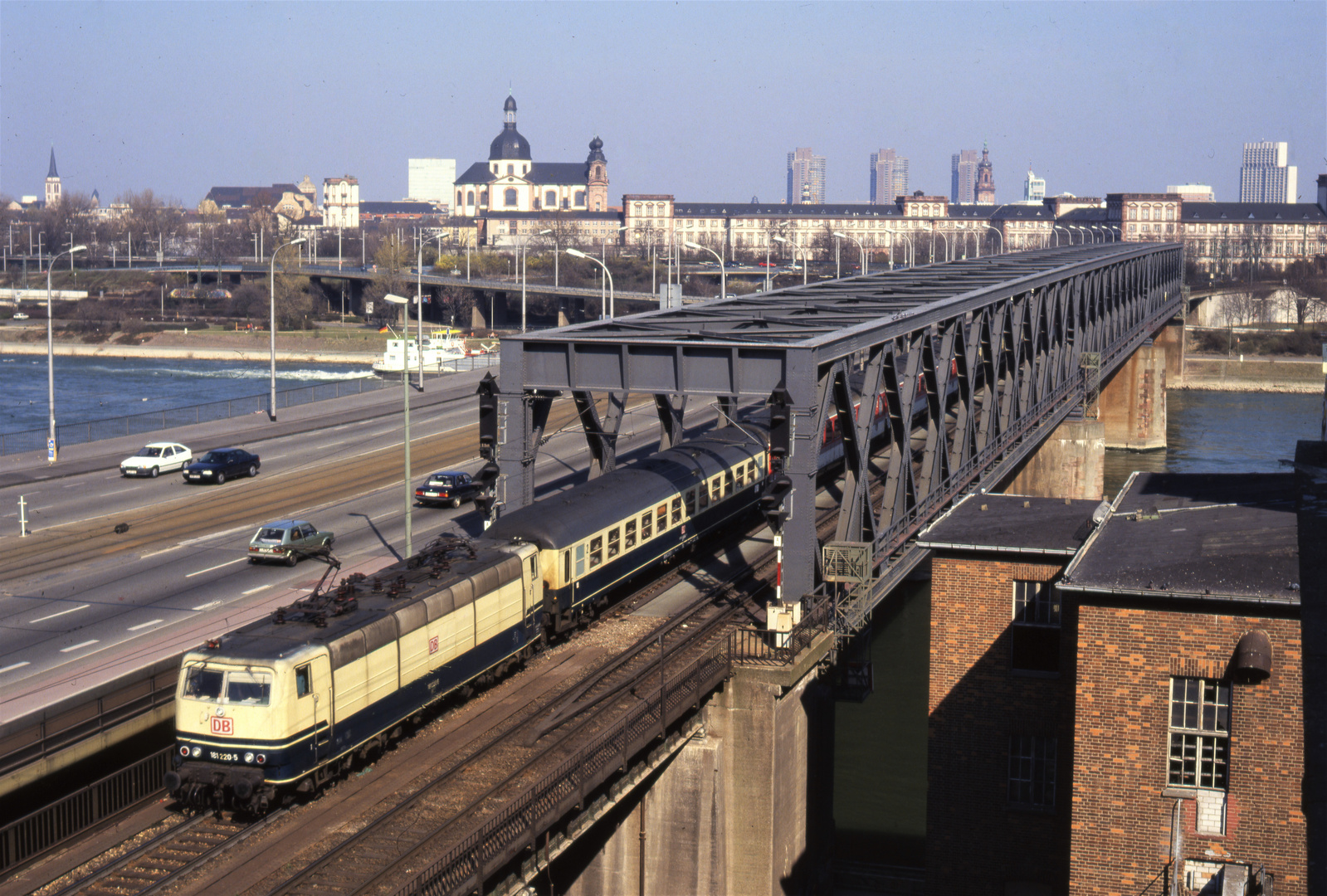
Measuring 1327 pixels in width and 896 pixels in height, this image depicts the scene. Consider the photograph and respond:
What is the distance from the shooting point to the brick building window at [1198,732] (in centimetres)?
2066

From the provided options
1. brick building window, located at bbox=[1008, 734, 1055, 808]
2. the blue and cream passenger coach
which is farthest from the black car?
brick building window, located at bbox=[1008, 734, 1055, 808]

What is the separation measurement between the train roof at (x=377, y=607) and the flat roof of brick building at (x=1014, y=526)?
8798mm

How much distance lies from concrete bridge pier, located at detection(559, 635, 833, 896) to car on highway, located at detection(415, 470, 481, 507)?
71.5 feet

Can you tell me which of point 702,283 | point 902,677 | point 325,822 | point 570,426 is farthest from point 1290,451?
point 702,283

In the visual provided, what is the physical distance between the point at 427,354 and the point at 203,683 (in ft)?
277

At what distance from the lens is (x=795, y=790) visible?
91.5ft

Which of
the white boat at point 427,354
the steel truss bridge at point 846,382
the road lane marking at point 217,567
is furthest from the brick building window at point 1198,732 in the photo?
the white boat at point 427,354

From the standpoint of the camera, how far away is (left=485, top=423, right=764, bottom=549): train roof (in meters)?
28.3

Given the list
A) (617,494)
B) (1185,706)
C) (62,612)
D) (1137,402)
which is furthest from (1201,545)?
(1137,402)

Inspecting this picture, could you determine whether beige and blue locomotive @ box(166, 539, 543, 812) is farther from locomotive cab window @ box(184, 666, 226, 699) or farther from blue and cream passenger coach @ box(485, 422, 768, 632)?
blue and cream passenger coach @ box(485, 422, 768, 632)

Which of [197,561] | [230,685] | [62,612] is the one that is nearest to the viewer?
[230,685]

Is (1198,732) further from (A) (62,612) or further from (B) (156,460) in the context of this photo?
(B) (156,460)

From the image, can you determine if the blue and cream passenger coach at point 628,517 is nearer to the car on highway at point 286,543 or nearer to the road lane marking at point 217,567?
the car on highway at point 286,543

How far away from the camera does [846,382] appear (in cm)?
3062
